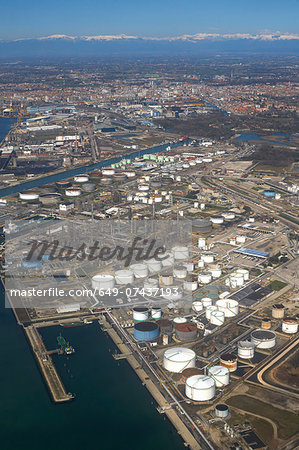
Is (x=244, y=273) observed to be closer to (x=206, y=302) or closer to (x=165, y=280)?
(x=206, y=302)

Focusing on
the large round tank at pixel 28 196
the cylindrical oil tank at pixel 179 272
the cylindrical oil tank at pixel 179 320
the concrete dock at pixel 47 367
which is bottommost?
the concrete dock at pixel 47 367

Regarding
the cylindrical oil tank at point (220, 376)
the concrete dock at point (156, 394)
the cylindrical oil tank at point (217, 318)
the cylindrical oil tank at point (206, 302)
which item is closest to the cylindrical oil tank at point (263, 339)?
the cylindrical oil tank at point (217, 318)

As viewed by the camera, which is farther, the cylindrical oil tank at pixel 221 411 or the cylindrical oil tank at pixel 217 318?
the cylindrical oil tank at pixel 217 318

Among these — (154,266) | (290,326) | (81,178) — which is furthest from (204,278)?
(81,178)

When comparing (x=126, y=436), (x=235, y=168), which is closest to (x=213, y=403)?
(x=126, y=436)

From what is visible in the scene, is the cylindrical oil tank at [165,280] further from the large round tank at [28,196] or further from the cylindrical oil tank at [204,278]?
the large round tank at [28,196]

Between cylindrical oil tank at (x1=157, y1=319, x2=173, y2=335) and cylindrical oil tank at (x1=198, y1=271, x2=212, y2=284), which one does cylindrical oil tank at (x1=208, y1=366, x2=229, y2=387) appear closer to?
cylindrical oil tank at (x1=157, y1=319, x2=173, y2=335)

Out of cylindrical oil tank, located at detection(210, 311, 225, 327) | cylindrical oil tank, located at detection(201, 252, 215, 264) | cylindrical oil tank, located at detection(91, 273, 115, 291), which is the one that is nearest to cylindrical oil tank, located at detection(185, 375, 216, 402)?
cylindrical oil tank, located at detection(210, 311, 225, 327)

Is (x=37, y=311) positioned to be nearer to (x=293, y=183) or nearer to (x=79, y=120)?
(x=293, y=183)
